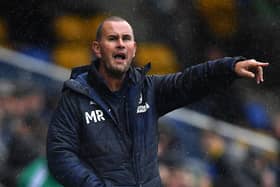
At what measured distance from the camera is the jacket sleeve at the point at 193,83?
16.6 feet

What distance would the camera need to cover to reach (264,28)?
11.0 meters

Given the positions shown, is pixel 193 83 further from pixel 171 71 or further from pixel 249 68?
pixel 171 71

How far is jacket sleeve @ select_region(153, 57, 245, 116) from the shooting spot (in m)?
5.06

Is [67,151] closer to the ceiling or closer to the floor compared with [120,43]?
closer to the floor

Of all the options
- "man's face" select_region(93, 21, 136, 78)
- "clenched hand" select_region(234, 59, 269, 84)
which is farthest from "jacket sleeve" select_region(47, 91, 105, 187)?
"clenched hand" select_region(234, 59, 269, 84)

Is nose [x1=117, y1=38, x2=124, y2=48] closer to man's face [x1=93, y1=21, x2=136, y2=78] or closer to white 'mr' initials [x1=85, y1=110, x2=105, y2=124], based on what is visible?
man's face [x1=93, y1=21, x2=136, y2=78]

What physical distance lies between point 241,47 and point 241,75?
587 cm

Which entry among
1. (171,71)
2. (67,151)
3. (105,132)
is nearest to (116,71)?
(105,132)

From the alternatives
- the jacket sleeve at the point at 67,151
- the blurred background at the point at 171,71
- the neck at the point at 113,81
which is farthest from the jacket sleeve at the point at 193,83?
the blurred background at the point at 171,71

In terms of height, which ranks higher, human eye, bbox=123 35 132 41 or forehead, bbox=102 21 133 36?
forehead, bbox=102 21 133 36

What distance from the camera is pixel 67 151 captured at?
16.6 ft

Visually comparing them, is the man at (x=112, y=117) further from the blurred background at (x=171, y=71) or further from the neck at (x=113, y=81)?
the blurred background at (x=171, y=71)

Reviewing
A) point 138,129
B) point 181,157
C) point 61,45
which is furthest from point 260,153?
point 138,129

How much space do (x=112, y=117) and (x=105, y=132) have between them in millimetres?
76
